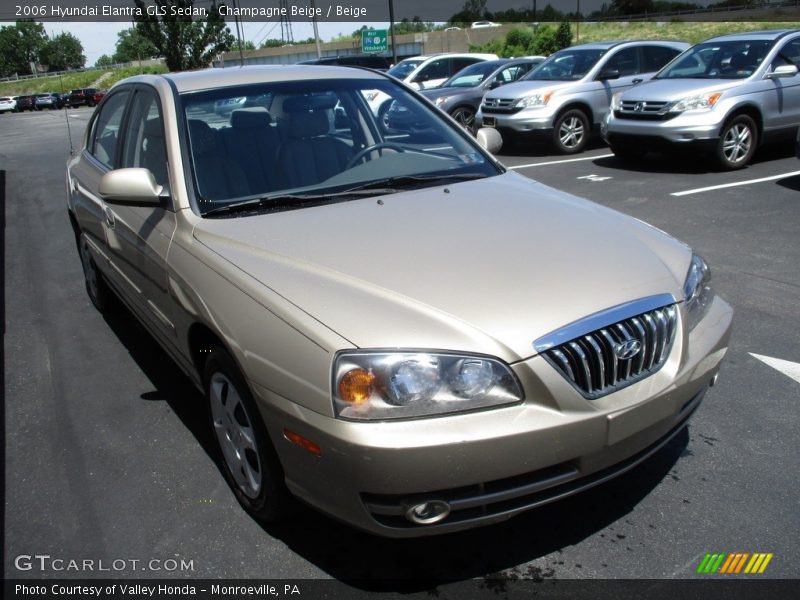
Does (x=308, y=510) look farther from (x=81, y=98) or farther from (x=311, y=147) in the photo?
(x=81, y=98)

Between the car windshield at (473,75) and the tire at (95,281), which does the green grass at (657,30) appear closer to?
the car windshield at (473,75)

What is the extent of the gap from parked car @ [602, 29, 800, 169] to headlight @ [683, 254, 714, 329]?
697 centimetres

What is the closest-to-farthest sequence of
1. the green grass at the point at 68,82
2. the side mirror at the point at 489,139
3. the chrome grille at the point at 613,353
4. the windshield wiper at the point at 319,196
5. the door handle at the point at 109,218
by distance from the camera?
the chrome grille at the point at 613,353, the windshield wiper at the point at 319,196, the door handle at the point at 109,218, the side mirror at the point at 489,139, the green grass at the point at 68,82

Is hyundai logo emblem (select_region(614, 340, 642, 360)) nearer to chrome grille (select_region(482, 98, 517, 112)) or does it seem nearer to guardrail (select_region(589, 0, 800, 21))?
→ chrome grille (select_region(482, 98, 517, 112))

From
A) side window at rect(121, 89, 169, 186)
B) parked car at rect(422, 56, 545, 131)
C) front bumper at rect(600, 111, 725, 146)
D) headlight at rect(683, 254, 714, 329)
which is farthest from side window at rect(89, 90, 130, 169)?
parked car at rect(422, 56, 545, 131)

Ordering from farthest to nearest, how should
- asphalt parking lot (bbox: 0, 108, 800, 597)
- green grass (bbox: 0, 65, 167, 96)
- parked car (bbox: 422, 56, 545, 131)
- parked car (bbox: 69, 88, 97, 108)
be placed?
green grass (bbox: 0, 65, 167, 96) < parked car (bbox: 69, 88, 97, 108) < parked car (bbox: 422, 56, 545, 131) < asphalt parking lot (bbox: 0, 108, 800, 597)

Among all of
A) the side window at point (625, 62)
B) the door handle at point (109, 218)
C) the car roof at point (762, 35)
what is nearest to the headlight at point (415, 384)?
the door handle at point (109, 218)

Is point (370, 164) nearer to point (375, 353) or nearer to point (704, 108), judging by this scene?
point (375, 353)

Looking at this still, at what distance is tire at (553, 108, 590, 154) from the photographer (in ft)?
38.8

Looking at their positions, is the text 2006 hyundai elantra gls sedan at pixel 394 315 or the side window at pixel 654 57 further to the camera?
the side window at pixel 654 57

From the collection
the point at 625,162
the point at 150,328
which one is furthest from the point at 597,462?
the point at 625,162

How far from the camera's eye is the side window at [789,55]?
9617 mm

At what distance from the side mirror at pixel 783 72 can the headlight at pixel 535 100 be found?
10.9 ft

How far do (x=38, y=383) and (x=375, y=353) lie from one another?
3.03 meters
